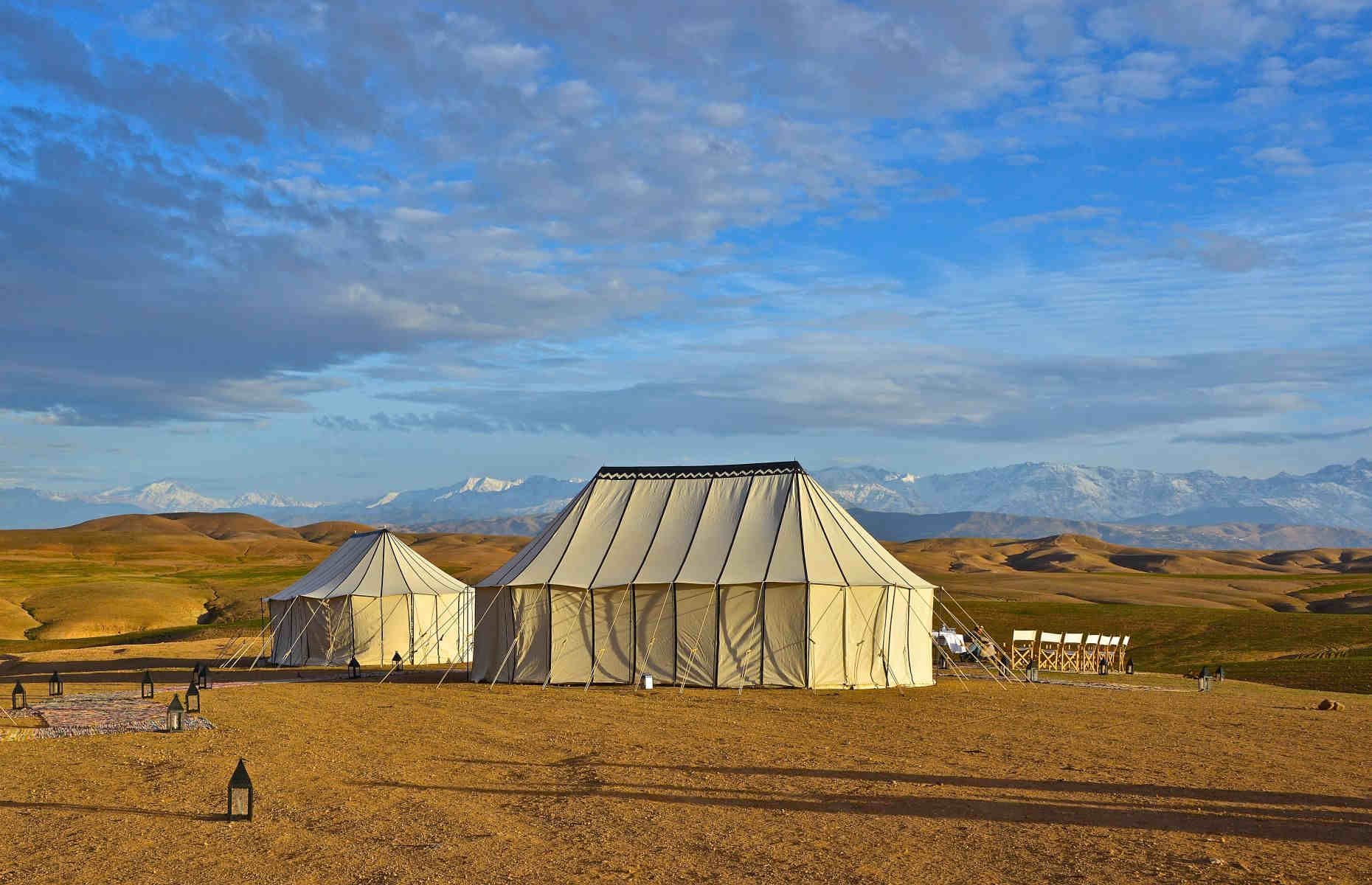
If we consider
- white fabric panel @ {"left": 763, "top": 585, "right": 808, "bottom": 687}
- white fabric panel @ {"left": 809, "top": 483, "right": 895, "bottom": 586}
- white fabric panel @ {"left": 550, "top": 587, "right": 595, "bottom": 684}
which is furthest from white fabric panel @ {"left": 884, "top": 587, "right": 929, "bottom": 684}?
white fabric panel @ {"left": 550, "top": 587, "right": 595, "bottom": 684}

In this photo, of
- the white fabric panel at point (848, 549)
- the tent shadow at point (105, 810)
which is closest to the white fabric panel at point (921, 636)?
the white fabric panel at point (848, 549)

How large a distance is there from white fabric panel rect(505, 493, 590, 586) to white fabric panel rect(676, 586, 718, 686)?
314 centimetres

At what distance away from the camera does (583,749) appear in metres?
15.1

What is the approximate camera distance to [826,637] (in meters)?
23.6

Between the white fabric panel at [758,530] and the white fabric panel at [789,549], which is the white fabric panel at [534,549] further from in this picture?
the white fabric panel at [789,549]

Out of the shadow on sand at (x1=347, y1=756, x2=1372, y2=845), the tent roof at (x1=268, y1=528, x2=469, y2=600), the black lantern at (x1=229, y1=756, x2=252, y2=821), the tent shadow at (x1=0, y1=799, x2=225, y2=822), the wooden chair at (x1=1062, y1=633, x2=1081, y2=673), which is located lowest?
the wooden chair at (x1=1062, y1=633, x2=1081, y2=673)

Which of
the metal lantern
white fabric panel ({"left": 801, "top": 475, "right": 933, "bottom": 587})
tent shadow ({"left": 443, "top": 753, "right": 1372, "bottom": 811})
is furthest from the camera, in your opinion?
white fabric panel ({"left": 801, "top": 475, "right": 933, "bottom": 587})

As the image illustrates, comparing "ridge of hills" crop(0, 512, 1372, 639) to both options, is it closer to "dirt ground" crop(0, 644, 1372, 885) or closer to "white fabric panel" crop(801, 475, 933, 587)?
"white fabric panel" crop(801, 475, 933, 587)

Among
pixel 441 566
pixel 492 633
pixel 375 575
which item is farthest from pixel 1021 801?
pixel 441 566

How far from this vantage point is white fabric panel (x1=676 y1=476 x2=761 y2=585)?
78.9 ft

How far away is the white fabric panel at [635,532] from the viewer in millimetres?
24797

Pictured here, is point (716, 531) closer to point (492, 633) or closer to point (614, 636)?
point (614, 636)

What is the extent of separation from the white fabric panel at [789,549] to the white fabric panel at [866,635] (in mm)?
1195

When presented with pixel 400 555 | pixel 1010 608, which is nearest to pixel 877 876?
pixel 400 555
